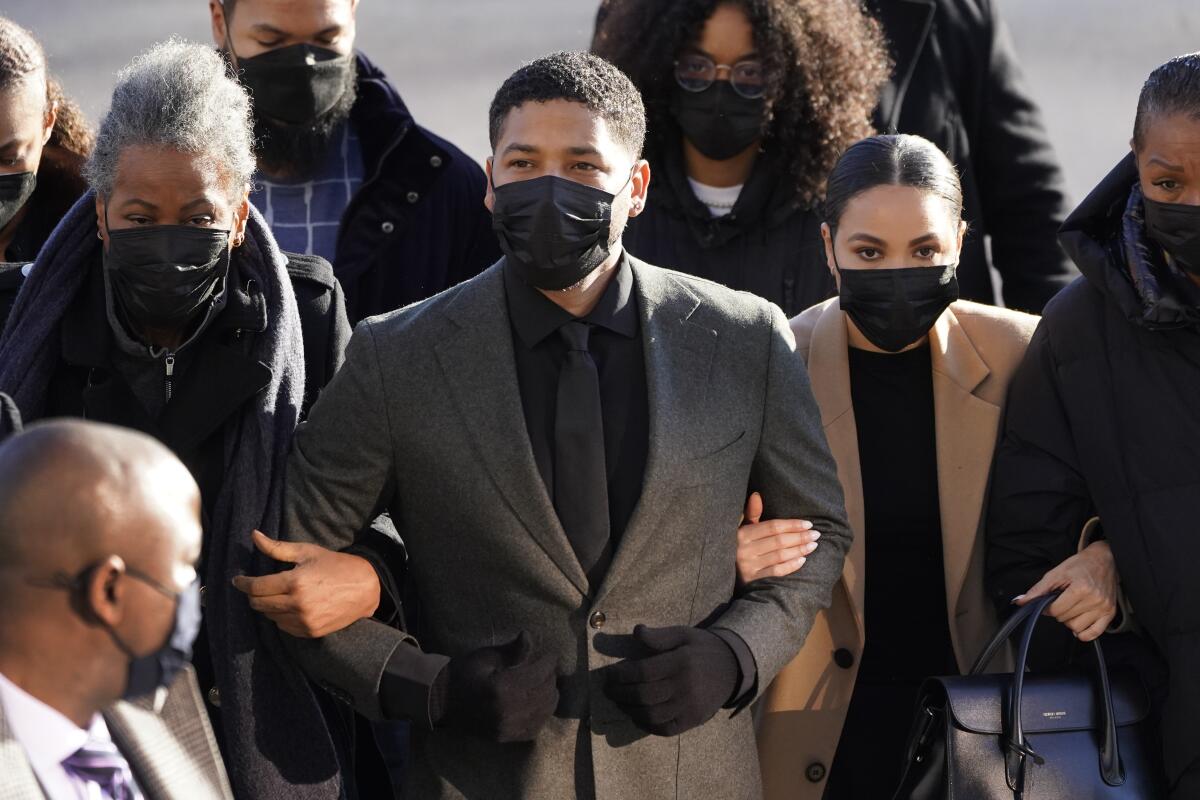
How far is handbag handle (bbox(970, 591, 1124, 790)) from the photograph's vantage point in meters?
3.09

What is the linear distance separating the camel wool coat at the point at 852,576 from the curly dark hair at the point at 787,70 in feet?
2.99

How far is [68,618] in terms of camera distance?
2064 mm

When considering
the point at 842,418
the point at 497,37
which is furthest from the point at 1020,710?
the point at 497,37

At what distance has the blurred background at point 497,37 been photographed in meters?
7.41

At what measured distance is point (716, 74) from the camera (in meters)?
4.30

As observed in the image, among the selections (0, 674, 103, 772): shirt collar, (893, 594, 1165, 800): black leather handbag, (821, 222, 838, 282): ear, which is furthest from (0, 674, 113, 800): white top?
(821, 222, 838, 282): ear

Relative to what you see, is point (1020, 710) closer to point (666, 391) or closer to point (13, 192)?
point (666, 391)

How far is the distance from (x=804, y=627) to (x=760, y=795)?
1.09 ft

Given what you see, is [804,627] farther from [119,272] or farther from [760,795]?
[119,272]

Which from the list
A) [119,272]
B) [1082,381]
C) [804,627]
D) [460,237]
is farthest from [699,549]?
[460,237]

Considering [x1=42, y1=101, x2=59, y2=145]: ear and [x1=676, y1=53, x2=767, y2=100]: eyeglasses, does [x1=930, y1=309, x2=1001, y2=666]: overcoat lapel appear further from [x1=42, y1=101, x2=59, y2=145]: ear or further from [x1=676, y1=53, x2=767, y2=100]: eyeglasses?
[x1=42, y1=101, x2=59, y2=145]: ear

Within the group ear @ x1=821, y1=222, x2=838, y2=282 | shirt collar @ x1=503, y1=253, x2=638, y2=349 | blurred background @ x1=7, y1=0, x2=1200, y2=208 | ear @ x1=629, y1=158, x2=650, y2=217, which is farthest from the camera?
blurred background @ x1=7, y1=0, x2=1200, y2=208

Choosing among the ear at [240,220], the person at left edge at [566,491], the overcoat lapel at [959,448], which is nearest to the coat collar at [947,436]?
the overcoat lapel at [959,448]

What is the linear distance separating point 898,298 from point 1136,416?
534 millimetres
